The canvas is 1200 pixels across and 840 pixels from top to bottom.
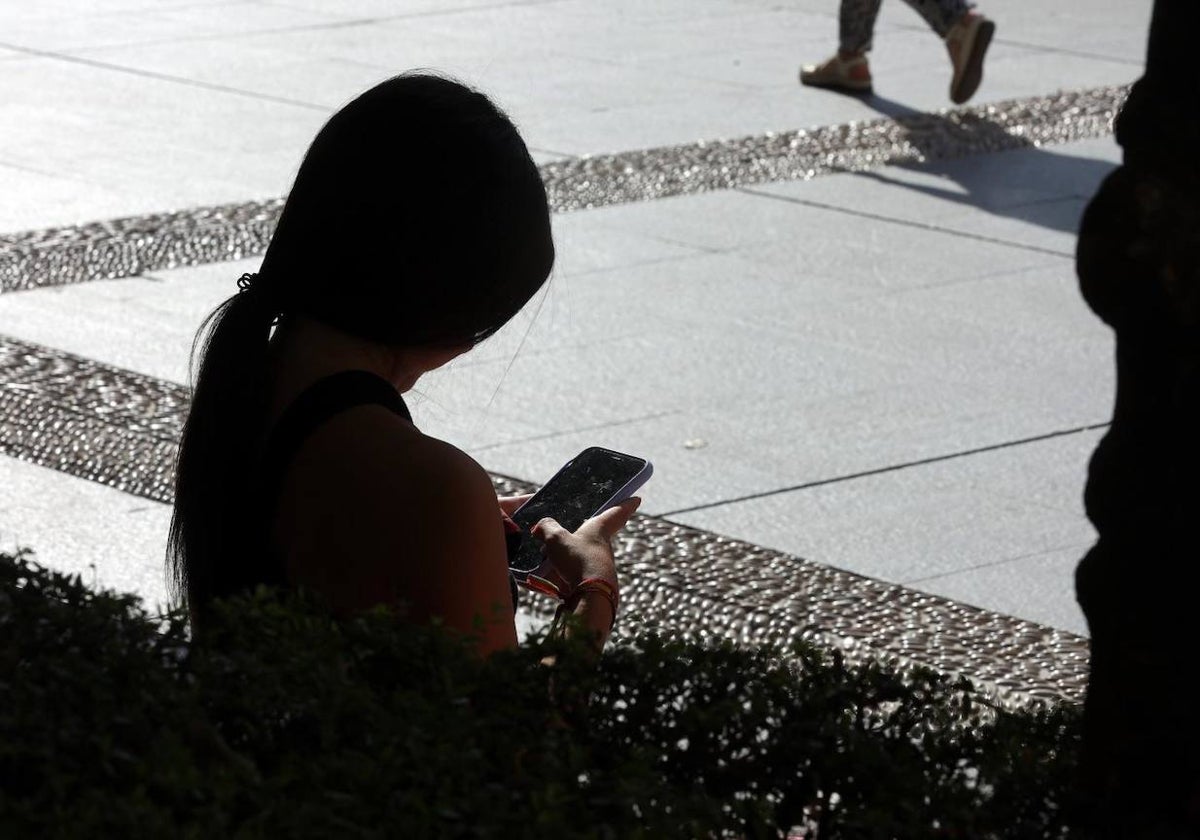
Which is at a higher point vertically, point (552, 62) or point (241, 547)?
point (241, 547)

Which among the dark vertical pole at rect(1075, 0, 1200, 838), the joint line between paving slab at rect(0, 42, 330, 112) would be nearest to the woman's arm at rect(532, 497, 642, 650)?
the dark vertical pole at rect(1075, 0, 1200, 838)

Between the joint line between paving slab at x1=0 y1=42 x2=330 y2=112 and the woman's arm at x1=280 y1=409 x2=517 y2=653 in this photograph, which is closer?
the woman's arm at x1=280 y1=409 x2=517 y2=653

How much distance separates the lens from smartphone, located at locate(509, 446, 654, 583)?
Answer: 2900 millimetres

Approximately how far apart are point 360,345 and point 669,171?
6818 mm

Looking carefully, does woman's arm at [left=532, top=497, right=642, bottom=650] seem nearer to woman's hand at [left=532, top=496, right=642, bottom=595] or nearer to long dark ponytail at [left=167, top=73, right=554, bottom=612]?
woman's hand at [left=532, top=496, right=642, bottom=595]

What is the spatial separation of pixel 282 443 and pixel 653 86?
29.7 feet

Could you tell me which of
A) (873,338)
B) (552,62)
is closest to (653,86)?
(552,62)

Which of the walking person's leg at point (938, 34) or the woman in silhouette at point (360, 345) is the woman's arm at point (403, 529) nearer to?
the woman in silhouette at point (360, 345)

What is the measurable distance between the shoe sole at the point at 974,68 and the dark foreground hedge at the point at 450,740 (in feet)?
27.3

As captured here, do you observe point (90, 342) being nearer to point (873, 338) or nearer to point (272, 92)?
point (873, 338)

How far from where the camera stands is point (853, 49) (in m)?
11.1

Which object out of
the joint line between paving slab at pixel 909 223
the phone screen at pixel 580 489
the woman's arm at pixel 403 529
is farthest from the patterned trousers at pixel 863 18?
the woman's arm at pixel 403 529

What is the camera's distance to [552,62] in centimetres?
1205

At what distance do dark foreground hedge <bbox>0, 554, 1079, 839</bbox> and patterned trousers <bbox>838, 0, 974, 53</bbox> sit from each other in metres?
8.94
